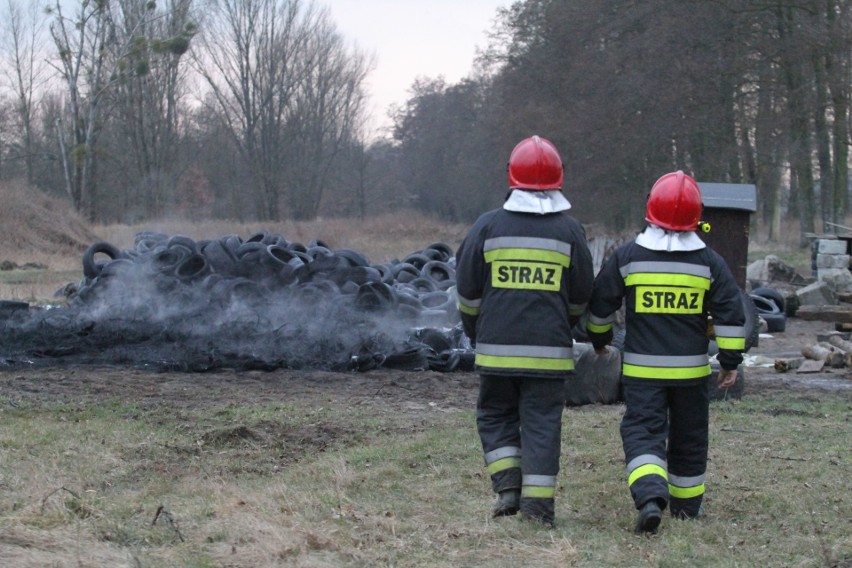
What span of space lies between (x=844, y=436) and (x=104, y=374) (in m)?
6.98

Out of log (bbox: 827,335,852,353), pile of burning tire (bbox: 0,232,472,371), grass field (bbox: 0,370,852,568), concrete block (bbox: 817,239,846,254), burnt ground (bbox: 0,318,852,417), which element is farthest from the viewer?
concrete block (bbox: 817,239,846,254)

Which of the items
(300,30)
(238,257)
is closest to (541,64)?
(300,30)

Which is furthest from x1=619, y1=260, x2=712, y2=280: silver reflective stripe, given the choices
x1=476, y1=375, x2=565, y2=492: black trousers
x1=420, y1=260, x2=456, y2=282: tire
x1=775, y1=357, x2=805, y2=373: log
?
x1=420, y1=260, x2=456, y2=282: tire

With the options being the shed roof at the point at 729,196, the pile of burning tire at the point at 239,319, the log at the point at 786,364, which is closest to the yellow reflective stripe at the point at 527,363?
the pile of burning tire at the point at 239,319

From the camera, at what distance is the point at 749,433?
772 cm

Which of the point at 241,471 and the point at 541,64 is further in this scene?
the point at 541,64

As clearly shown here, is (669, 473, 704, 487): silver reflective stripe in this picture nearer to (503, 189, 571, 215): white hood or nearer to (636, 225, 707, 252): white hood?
(636, 225, 707, 252): white hood

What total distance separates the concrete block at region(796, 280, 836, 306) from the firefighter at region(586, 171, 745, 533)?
1438cm

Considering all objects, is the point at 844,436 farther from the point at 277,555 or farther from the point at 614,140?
the point at 614,140

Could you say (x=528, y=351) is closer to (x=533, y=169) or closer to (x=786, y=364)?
(x=533, y=169)

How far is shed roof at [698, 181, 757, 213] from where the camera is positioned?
1159cm

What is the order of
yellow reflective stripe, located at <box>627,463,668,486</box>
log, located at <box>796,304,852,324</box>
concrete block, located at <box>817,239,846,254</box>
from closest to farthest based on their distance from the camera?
yellow reflective stripe, located at <box>627,463,668,486</box> → log, located at <box>796,304,852,324</box> → concrete block, located at <box>817,239,846,254</box>

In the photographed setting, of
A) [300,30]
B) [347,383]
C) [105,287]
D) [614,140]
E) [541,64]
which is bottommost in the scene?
[347,383]

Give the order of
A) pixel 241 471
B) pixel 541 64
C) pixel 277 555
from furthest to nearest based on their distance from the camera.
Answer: pixel 541 64 < pixel 241 471 < pixel 277 555
